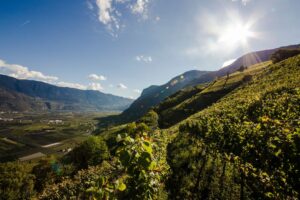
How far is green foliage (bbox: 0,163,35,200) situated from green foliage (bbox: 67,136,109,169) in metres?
10.5

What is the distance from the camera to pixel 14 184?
41.9m

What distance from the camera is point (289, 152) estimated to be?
478 inches

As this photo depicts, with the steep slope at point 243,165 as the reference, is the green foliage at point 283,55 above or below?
above

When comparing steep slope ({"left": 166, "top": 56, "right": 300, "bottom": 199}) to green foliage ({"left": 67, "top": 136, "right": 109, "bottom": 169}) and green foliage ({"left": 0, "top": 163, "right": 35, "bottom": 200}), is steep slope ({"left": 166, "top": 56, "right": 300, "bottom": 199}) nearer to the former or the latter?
green foliage ({"left": 67, "top": 136, "right": 109, "bottom": 169})

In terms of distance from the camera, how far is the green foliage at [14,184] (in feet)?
133

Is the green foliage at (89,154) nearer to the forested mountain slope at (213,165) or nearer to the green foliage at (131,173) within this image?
the forested mountain slope at (213,165)

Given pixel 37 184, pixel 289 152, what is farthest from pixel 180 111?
pixel 289 152

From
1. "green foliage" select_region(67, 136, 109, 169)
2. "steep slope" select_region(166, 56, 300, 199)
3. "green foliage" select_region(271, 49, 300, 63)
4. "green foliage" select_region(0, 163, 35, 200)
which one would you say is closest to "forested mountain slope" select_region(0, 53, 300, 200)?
"steep slope" select_region(166, 56, 300, 199)

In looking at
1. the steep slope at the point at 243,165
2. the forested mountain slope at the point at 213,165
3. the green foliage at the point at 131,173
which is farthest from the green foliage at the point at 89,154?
the green foliage at the point at 131,173

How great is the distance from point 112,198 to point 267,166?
12.1m

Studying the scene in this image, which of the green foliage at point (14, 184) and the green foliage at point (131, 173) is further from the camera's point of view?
the green foliage at point (14, 184)

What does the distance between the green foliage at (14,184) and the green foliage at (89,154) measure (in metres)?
10.5

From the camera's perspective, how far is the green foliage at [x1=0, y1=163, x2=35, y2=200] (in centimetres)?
4061

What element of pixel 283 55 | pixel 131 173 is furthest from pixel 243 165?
pixel 283 55
